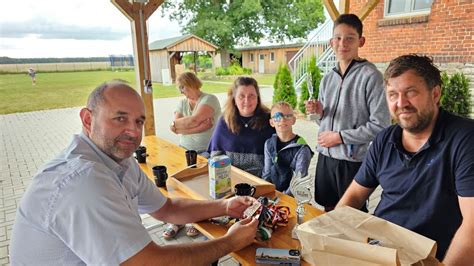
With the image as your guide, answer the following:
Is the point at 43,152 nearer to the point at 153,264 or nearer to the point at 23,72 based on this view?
the point at 23,72

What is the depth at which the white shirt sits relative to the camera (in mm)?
833

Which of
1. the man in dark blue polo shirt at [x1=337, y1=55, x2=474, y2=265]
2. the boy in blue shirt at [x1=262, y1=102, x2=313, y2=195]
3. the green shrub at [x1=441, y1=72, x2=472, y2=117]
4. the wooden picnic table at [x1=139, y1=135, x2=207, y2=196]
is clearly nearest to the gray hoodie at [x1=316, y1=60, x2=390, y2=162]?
the boy in blue shirt at [x1=262, y1=102, x2=313, y2=195]

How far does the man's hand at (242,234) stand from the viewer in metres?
1.05

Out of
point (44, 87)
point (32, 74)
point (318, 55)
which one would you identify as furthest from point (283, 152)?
point (318, 55)

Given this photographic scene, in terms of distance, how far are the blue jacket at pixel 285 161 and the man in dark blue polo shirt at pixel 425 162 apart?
0.44 m

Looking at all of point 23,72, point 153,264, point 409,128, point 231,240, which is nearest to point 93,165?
point 153,264

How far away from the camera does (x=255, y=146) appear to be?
2084mm

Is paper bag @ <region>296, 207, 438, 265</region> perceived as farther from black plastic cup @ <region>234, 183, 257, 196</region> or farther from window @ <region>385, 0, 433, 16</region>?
window @ <region>385, 0, 433, 16</region>

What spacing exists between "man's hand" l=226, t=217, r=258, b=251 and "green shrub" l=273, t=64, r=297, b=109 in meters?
5.99

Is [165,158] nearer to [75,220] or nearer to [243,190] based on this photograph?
[243,190]

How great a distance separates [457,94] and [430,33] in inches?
47.5

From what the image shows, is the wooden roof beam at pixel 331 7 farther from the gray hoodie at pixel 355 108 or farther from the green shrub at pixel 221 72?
the green shrub at pixel 221 72

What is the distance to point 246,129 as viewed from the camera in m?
2.12

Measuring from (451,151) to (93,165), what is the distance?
4.08ft
